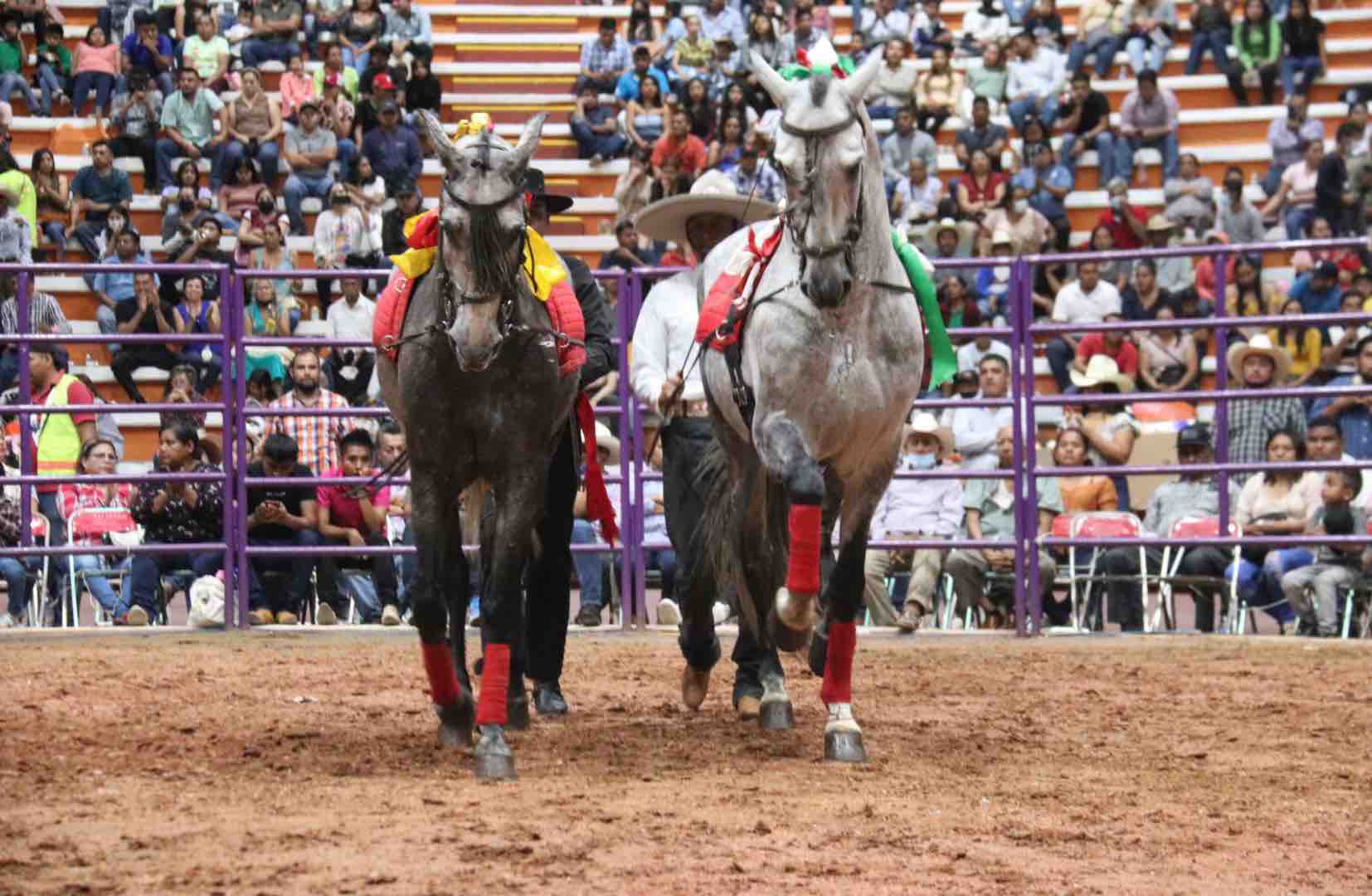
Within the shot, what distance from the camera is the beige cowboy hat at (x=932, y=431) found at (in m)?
12.4

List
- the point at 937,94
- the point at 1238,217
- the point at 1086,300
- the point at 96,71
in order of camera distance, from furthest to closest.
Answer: the point at 937,94 → the point at 96,71 → the point at 1238,217 → the point at 1086,300

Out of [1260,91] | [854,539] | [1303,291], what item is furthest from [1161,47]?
[854,539]

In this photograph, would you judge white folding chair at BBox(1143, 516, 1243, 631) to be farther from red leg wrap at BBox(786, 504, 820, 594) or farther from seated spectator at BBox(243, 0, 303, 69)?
seated spectator at BBox(243, 0, 303, 69)

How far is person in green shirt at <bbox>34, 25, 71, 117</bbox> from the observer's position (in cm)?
2106

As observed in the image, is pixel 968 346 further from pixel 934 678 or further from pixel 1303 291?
pixel 934 678

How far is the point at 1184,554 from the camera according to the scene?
12.3m

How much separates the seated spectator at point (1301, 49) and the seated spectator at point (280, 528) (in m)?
13.1

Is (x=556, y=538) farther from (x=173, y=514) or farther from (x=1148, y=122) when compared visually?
(x=1148, y=122)

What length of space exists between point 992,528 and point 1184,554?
3.76 feet

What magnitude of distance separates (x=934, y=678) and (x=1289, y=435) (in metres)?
3.35

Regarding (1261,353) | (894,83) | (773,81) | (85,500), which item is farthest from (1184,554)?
(894,83)

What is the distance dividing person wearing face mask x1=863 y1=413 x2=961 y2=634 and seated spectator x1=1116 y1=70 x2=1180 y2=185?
8.98 metres

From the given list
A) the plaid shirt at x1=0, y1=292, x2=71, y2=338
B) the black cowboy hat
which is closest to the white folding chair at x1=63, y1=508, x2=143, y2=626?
the plaid shirt at x1=0, y1=292, x2=71, y2=338

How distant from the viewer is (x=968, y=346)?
49.6 ft
